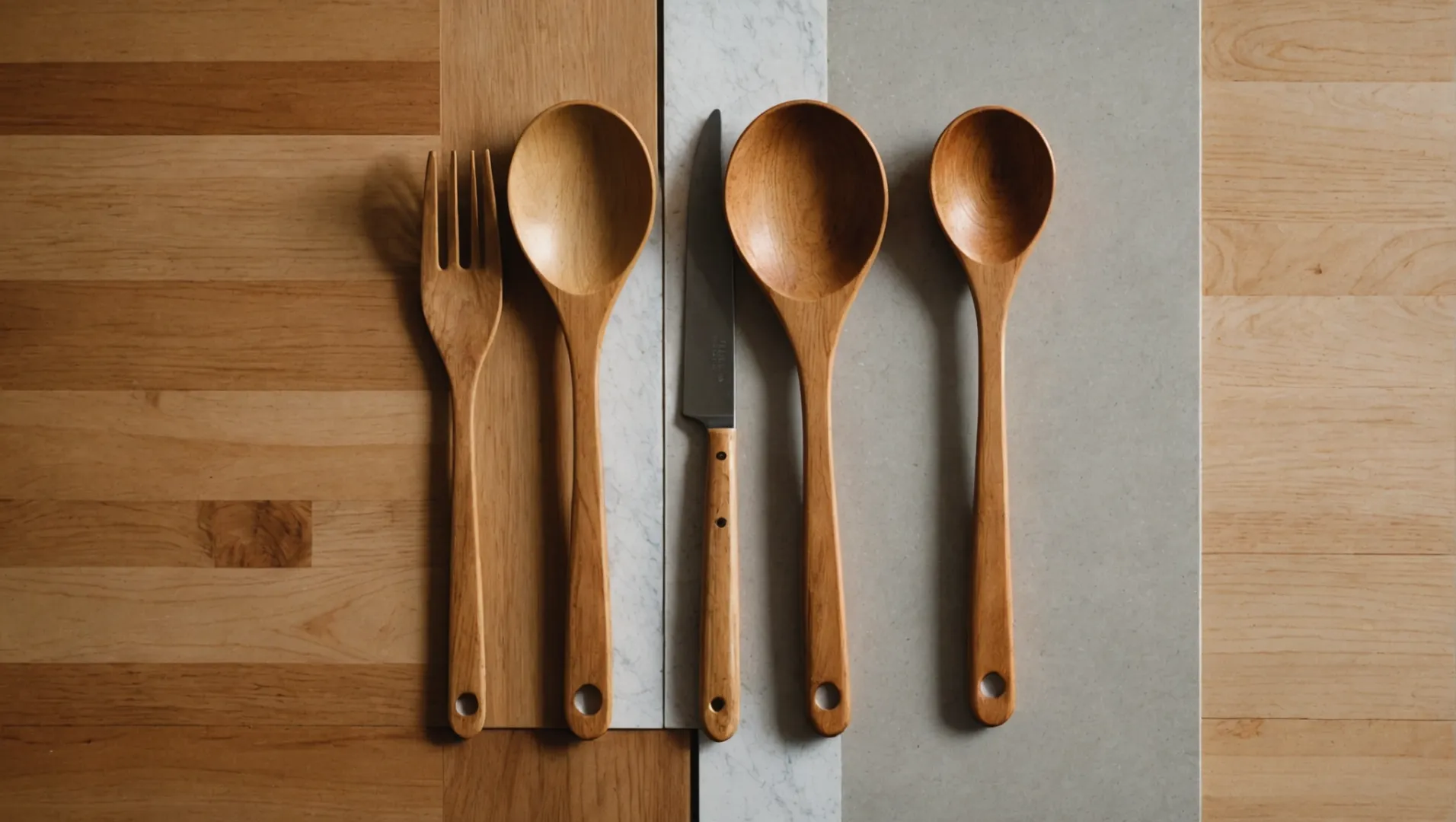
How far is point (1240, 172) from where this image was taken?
707 mm

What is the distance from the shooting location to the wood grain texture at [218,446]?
70 cm

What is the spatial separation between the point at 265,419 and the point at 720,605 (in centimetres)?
35

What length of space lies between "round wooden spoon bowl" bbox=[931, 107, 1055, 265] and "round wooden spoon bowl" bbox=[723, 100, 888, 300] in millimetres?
51

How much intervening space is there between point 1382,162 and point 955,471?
1.25 ft

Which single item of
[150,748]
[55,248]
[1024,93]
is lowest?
[150,748]

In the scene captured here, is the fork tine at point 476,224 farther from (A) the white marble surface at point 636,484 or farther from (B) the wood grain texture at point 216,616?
(B) the wood grain texture at point 216,616

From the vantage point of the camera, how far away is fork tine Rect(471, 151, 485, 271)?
68cm

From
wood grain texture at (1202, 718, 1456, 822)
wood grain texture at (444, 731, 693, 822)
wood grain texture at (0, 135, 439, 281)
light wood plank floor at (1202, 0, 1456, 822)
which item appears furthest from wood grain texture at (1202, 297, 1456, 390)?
wood grain texture at (0, 135, 439, 281)

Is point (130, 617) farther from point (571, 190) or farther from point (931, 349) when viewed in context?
point (931, 349)

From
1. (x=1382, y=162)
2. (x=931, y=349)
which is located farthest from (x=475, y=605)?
(x=1382, y=162)

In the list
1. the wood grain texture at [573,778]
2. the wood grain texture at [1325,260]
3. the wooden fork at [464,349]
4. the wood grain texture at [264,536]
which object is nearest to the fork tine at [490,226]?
the wooden fork at [464,349]

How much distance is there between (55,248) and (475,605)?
0.41 metres

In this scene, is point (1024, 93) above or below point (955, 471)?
above

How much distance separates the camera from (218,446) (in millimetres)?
705
